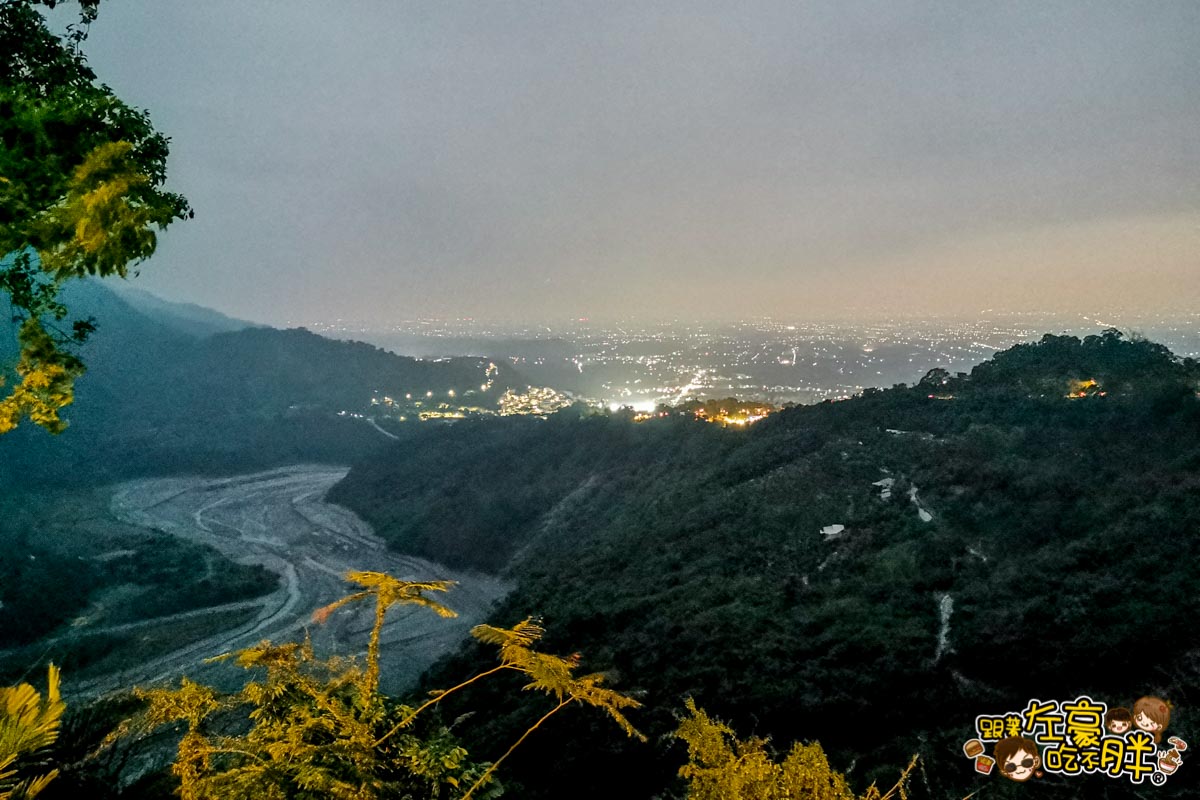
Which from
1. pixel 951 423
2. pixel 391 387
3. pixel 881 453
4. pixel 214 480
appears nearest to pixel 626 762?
pixel 881 453

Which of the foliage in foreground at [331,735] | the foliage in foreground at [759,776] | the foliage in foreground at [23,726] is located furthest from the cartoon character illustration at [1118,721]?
the foliage in foreground at [23,726]

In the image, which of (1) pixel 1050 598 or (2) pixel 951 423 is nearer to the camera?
(1) pixel 1050 598

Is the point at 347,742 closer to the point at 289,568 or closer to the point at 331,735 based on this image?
the point at 331,735

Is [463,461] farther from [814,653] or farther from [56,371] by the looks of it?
[56,371]

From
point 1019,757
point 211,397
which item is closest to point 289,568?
point 1019,757

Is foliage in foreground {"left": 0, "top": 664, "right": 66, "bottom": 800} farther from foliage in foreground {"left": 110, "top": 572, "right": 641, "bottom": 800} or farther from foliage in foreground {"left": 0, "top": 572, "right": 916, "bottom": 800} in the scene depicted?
foliage in foreground {"left": 110, "top": 572, "right": 641, "bottom": 800}

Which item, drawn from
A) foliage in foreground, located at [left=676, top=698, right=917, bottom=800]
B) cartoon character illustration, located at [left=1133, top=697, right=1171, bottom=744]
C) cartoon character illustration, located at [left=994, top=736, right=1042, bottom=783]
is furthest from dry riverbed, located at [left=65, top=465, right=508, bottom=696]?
cartoon character illustration, located at [left=1133, top=697, right=1171, bottom=744]
